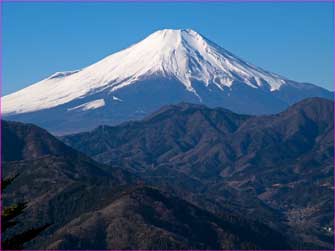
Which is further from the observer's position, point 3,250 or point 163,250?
point 163,250

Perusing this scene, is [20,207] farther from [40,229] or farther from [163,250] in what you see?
Answer: [163,250]

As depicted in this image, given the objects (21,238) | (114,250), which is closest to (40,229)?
(21,238)

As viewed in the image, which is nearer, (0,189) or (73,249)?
(0,189)

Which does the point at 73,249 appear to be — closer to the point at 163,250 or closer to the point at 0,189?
the point at 163,250

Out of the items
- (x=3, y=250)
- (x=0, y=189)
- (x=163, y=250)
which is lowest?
(x=163, y=250)

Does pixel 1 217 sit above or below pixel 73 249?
above

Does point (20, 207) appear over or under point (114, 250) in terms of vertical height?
over

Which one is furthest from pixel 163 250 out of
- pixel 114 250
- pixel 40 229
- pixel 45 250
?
pixel 40 229

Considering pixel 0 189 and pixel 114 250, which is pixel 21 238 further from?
A: pixel 114 250
